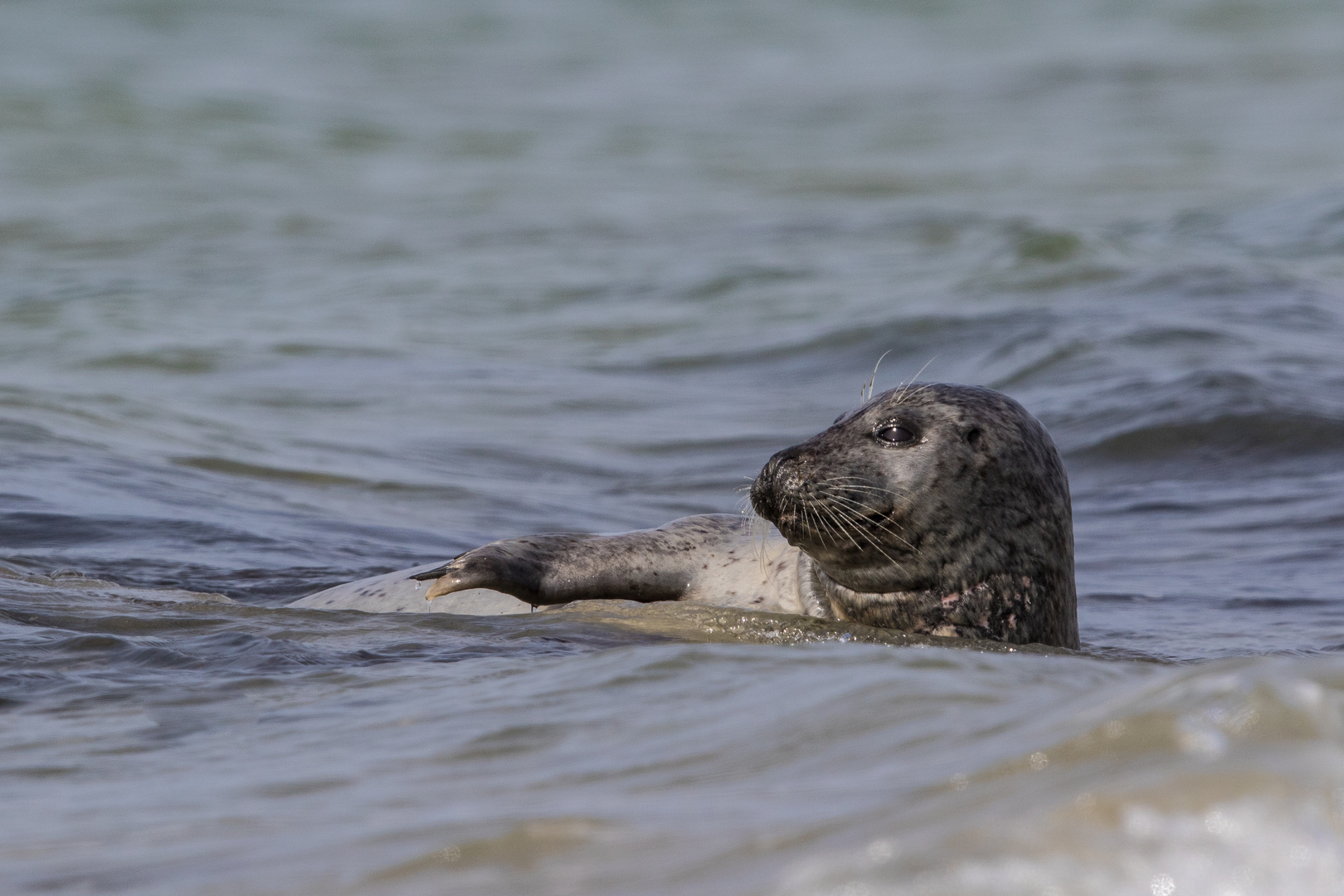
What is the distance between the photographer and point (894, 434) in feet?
15.2

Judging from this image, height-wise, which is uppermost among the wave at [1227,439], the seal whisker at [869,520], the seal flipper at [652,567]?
the wave at [1227,439]

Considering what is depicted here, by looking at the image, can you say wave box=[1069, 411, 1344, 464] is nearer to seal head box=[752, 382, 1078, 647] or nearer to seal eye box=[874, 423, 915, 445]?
seal head box=[752, 382, 1078, 647]

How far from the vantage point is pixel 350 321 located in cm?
1380

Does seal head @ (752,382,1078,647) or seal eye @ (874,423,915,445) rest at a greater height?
seal eye @ (874,423,915,445)

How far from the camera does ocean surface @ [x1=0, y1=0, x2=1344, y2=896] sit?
7.91ft

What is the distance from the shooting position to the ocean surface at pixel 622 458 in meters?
2.41

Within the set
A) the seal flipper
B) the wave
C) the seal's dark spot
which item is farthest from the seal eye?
the wave

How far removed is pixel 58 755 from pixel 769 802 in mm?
1387

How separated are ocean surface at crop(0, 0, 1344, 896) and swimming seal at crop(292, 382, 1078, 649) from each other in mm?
219

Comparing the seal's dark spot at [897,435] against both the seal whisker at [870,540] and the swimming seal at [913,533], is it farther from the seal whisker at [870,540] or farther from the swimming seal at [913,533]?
the seal whisker at [870,540]

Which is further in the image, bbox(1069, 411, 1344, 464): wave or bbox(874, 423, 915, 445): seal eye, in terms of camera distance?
bbox(1069, 411, 1344, 464): wave

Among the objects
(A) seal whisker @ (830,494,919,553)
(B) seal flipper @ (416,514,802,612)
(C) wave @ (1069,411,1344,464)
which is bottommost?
(B) seal flipper @ (416,514,802,612)

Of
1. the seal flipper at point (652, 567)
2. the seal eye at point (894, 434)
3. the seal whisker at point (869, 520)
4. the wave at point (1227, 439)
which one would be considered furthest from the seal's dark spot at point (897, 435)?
the wave at point (1227, 439)

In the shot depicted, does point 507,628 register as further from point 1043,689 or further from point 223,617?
point 1043,689
